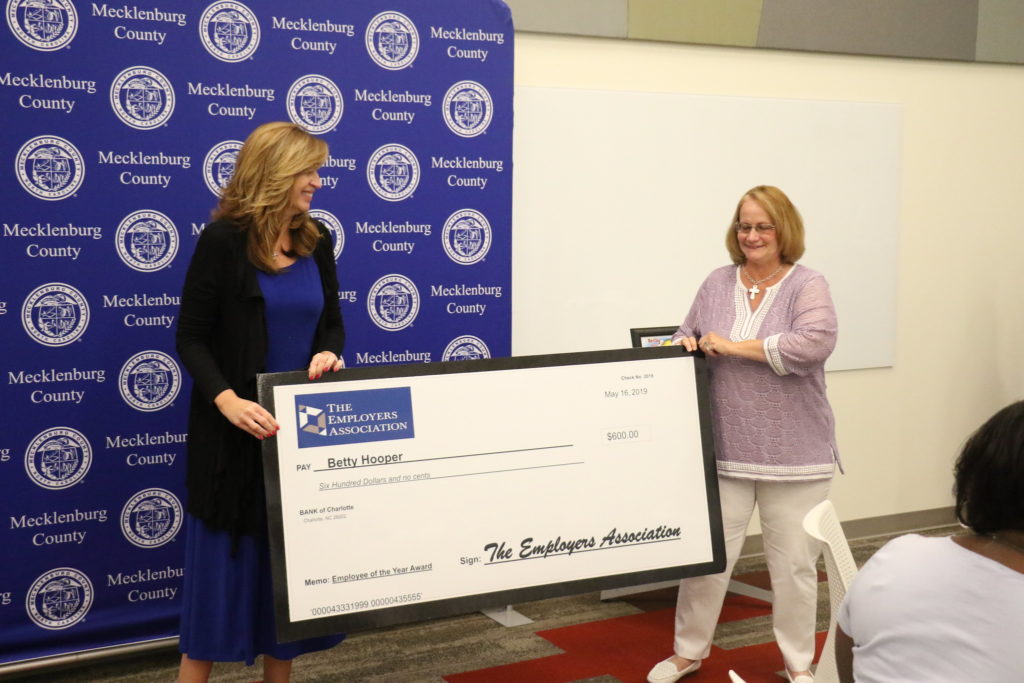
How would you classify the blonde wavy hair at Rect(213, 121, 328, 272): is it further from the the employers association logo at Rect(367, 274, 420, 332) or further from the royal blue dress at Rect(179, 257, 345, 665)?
the the employers association logo at Rect(367, 274, 420, 332)

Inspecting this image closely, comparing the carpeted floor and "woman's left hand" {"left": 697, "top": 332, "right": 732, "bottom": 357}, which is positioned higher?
"woman's left hand" {"left": 697, "top": 332, "right": 732, "bottom": 357}

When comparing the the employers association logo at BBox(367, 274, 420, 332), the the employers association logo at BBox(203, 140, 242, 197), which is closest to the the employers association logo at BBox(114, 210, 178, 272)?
the the employers association logo at BBox(203, 140, 242, 197)

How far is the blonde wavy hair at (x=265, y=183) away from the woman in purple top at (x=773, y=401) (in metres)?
1.33

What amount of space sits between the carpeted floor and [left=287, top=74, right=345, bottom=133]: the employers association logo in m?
1.98

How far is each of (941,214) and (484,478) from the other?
3.77 m

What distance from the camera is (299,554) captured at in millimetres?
2584

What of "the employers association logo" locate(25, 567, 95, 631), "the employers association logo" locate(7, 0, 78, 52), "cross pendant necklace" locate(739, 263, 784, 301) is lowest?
"the employers association logo" locate(25, 567, 95, 631)

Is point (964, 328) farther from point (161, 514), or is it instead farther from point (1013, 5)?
point (161, 514)

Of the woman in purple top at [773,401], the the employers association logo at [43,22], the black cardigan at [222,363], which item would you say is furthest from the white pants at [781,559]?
the the employers association logo at [43,22]

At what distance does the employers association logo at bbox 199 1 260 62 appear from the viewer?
11.1 feet

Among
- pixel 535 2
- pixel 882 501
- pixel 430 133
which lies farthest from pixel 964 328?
pixel 430 133

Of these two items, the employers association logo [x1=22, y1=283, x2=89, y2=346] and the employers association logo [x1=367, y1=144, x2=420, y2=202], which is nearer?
the employers association logo [x1=22, y1=283, x2=89, y2=346]

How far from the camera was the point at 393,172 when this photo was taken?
3.73m

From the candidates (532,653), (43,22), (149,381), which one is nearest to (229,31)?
(43,22)
